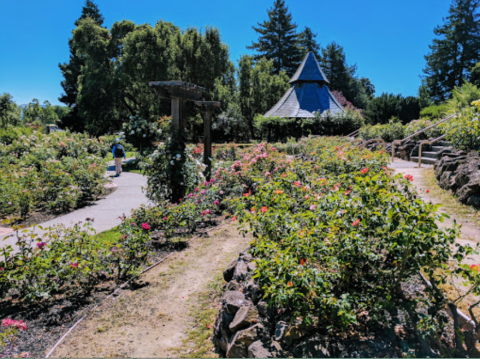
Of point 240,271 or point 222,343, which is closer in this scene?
point 222,343

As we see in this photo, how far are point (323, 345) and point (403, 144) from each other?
13.3m

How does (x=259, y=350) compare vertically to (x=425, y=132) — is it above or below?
below

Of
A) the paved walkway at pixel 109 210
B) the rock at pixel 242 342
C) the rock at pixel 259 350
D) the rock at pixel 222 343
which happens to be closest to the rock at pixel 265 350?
the rock at pixel 259 350

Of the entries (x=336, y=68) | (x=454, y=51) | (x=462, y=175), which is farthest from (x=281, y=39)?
(x=462, y=175)

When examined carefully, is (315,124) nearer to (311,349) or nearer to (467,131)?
(467,131)

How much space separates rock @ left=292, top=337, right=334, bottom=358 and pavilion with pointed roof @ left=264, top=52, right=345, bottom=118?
23.5 m

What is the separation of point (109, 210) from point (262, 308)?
20.7 feet

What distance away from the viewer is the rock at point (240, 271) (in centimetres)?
386

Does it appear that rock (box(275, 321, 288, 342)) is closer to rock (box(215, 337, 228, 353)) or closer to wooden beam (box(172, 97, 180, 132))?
rock (box(215, 337, 228, 353))

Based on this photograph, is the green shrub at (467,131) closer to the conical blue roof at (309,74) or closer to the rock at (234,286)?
the rock at (234,286)

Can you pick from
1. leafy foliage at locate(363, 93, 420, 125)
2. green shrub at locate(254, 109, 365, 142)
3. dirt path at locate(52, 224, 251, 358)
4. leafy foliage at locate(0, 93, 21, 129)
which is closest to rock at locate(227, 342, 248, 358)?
dirt path at locate(52, 224, 251, 358)

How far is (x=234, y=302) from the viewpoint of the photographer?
11.0 feet

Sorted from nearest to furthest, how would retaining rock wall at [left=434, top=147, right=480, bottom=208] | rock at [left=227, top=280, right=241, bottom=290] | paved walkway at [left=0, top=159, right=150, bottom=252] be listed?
1. rock at [left=227, top=280, right=241, bottom=290]
2. retaining rock wall at [left=434, top=147, right=480, bottom=208]
3. paved walkway at [left=0, top=159, right=150, bottom=252]

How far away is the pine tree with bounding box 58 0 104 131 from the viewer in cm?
4009
